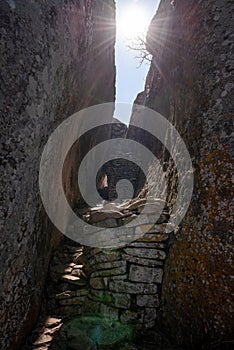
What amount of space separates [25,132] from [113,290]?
201 centimetres

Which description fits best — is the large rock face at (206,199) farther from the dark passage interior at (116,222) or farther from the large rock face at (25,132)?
the large rock face at (25,132)

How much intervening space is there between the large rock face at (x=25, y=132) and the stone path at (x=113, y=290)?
0.91ft

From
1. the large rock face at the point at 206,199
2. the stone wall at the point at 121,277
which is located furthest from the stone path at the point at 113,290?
the large rock face at the point at 206,199

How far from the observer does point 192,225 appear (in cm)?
288

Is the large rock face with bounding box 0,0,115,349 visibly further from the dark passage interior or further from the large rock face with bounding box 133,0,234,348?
the large rock face with bounding box 133,0,234,348

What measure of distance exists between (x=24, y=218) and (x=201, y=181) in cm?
188

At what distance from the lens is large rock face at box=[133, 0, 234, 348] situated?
250 cm

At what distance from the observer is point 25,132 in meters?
2.58

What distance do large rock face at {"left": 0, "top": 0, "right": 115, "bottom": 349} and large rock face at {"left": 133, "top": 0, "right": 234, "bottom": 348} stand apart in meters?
1.51

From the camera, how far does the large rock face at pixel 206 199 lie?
2498 mm

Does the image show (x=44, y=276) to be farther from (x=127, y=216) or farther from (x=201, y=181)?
(x=201, y=181)

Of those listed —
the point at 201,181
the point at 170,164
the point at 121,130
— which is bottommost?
the point at 201,181

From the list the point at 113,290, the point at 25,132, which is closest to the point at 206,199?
the point at 113,290

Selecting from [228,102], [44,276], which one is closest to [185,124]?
[228,102]
